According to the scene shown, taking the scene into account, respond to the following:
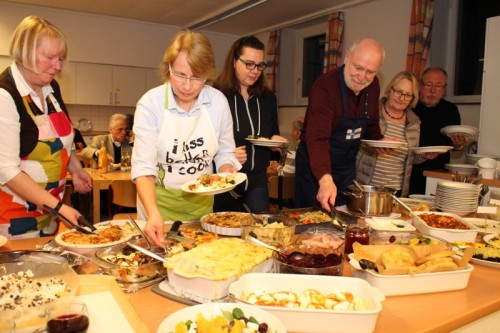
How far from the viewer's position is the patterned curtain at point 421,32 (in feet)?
16.4

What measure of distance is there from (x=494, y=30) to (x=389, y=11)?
87.4 inches

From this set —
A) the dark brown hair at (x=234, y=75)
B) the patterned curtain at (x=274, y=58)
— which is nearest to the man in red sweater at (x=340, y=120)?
the dark brown hair at (x=234, y=75)

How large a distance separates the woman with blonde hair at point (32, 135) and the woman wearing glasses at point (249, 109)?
1107 millimetres

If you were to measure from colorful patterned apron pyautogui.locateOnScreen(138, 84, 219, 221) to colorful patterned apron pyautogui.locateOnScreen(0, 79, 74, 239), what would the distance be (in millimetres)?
447

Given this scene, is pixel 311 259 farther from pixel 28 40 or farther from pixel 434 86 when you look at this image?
pixel 434 86

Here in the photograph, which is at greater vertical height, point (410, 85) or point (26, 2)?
point (26, 2)

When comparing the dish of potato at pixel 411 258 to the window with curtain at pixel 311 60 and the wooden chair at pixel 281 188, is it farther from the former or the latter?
the window with curtain at pixel 311 60

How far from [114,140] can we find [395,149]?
3.65 metres

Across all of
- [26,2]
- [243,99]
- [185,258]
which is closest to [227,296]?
[185,258]

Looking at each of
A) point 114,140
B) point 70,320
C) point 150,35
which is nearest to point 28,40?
point 70,320

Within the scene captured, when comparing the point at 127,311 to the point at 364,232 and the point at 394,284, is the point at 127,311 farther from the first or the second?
the point at 364,232

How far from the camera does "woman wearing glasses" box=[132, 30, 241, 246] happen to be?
1871mm

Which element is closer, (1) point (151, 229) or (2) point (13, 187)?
(1) point (151, 229)

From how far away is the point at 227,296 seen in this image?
1202 millimetres
